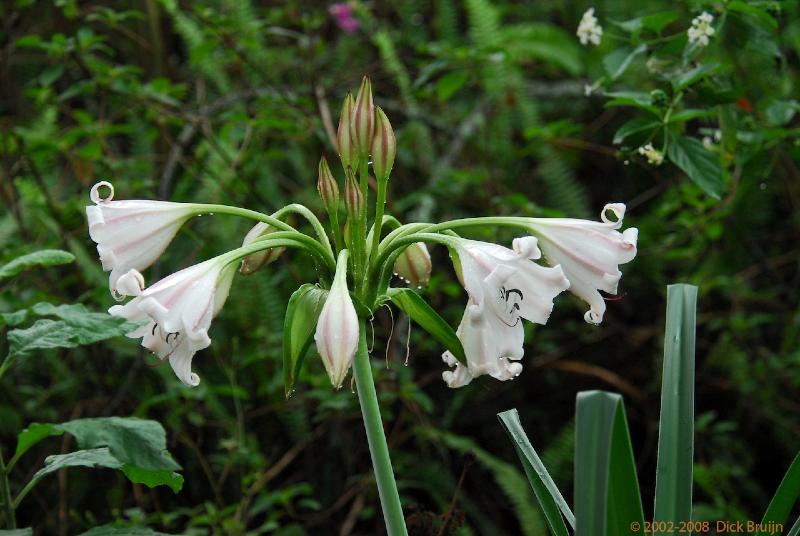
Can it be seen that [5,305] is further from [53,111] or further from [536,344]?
[536,344]

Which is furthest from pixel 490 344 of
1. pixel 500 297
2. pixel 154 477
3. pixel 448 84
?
pixel 448 84

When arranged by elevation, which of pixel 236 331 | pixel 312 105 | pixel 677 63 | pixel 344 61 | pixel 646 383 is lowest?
pixel 646 383

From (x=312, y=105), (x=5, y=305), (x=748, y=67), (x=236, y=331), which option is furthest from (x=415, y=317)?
(x=748, y=67)

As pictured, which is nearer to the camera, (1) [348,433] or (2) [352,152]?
(2) [352,152]

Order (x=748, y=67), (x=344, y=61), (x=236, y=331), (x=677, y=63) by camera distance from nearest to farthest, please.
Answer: (x=677, y=63) → (x=236, y=331) → (x=748, y=67) → (x=344, y=61)

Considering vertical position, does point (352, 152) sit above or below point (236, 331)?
above
